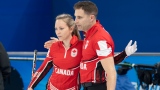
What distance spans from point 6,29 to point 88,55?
→ 4.35 metres

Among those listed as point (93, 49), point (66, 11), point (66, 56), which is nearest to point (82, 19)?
point (93, 49)

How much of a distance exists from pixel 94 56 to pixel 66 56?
1.37ft

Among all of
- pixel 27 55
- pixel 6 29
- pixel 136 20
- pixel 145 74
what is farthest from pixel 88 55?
pixel 6 29

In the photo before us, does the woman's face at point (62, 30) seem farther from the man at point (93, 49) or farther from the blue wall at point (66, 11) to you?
the blue wall at point (66, 11)

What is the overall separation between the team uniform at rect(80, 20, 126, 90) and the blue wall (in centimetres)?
352

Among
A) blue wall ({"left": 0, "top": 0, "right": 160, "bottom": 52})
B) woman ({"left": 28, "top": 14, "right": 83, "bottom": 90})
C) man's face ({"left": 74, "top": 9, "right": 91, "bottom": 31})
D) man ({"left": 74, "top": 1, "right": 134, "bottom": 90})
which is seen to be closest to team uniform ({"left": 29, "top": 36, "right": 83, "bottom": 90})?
woman ({"left": 28, "top": 14, "right": 83, "bottom": 90})

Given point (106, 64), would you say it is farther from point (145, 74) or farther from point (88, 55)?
point (145, 74)

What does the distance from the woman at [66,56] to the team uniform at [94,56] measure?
0.22 metres

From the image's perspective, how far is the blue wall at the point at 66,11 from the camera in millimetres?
6676

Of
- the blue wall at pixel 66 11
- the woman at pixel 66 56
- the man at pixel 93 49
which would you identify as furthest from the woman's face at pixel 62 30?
the blue wall at pixel 66 11

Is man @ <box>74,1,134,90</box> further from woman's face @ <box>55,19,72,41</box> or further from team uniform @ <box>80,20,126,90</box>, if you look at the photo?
woman's face @ <box>55,19,72,41</box>

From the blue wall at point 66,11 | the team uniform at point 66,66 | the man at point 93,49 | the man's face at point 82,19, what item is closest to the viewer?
the man at point 93,49

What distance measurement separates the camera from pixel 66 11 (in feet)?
25.0

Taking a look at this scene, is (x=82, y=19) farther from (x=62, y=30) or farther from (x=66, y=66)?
(x=66, y=66)
